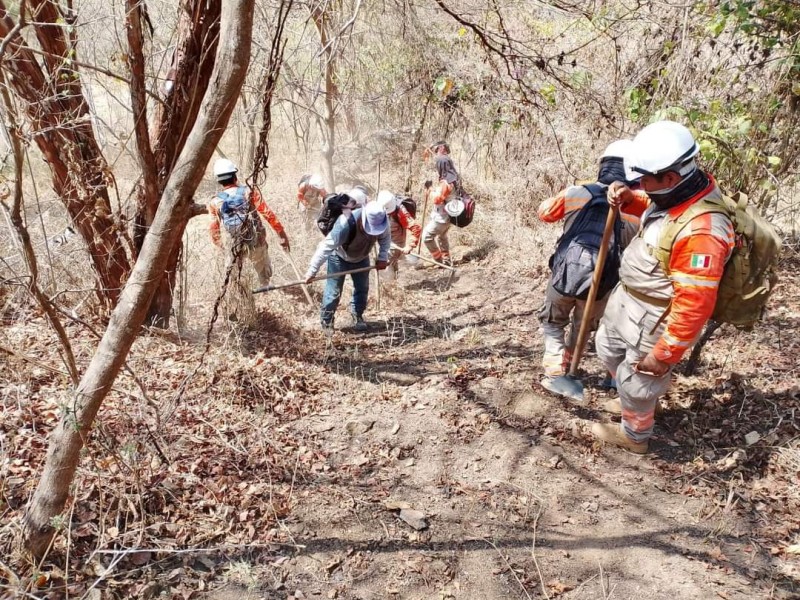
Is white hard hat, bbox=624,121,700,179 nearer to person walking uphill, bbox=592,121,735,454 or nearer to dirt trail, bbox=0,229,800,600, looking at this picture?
person walking uphill, bbox=592,121,735,454

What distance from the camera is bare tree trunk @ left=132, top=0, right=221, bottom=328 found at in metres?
3.69

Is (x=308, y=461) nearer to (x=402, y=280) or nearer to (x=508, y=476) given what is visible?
(x=508, y=476)

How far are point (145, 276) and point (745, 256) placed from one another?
124 inches

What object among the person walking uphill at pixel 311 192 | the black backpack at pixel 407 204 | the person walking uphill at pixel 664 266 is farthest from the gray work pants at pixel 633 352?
the person walking uphill at pixel 311 192

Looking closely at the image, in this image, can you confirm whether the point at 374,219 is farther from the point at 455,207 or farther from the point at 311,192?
the point at 311,192

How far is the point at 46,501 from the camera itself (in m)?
2.43

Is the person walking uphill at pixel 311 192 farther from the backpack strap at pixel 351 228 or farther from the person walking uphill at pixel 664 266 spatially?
the person walking uphill at pixel 664 266

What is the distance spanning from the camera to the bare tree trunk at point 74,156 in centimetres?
364

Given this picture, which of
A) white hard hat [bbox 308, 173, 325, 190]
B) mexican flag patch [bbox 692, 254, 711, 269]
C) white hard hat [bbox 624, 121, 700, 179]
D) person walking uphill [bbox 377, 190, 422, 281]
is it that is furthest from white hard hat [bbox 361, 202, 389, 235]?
mexican flag patch [bbox 692, 254, 711, 269]

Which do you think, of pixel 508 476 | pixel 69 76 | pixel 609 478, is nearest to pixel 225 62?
pixel 69 76

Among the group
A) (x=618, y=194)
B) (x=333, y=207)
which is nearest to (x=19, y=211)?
(x=618, y=194)

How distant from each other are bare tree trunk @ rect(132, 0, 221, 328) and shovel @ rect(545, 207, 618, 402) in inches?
117

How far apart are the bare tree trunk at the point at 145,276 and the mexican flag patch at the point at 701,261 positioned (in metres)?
2.45

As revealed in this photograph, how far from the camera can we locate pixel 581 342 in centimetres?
417
